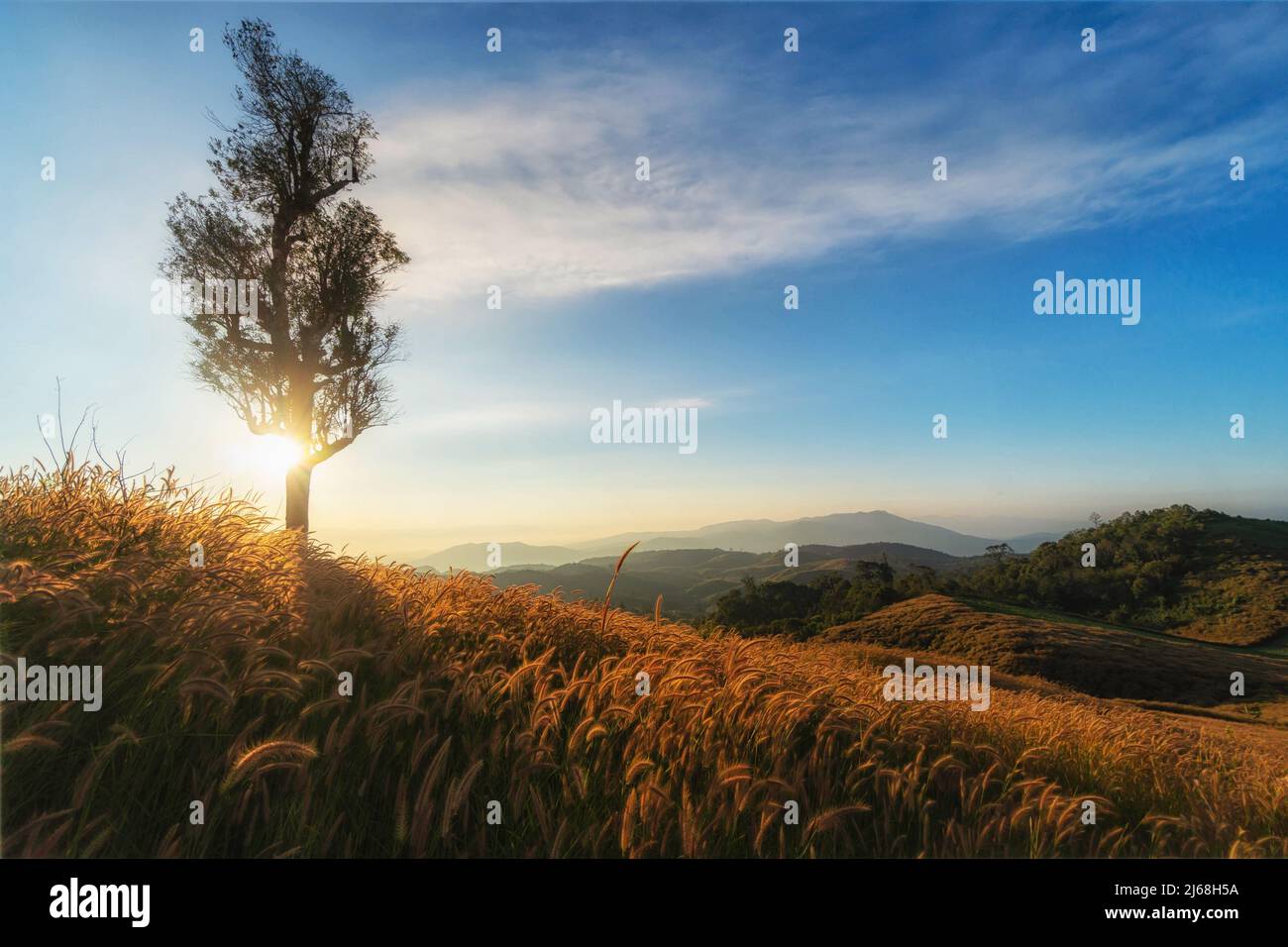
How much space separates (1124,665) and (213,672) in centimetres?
3043

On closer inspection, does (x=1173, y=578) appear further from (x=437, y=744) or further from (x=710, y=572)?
(x=710, y=572)

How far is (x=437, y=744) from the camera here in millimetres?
3660

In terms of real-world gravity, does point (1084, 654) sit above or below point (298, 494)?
below

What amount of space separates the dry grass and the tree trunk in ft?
54.0

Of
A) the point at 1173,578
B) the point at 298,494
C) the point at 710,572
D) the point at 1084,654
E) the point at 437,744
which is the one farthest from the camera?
the point at 710,572

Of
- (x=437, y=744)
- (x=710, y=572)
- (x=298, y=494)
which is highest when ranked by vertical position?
(x=298, y=494)

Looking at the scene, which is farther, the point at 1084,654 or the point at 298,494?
the point at 1084,654

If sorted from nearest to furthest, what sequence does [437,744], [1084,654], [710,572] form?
[437,744], [1084,654], [710,572]

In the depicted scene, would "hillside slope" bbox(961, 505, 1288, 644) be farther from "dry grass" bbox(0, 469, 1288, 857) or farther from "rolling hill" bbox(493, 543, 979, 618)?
"dry grass" bbox(0, 469, 1288, 857)

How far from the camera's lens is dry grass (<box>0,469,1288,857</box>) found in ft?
9.37

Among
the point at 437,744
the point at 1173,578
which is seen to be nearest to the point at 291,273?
the point at 437,744

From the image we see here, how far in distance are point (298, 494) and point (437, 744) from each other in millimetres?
21698
